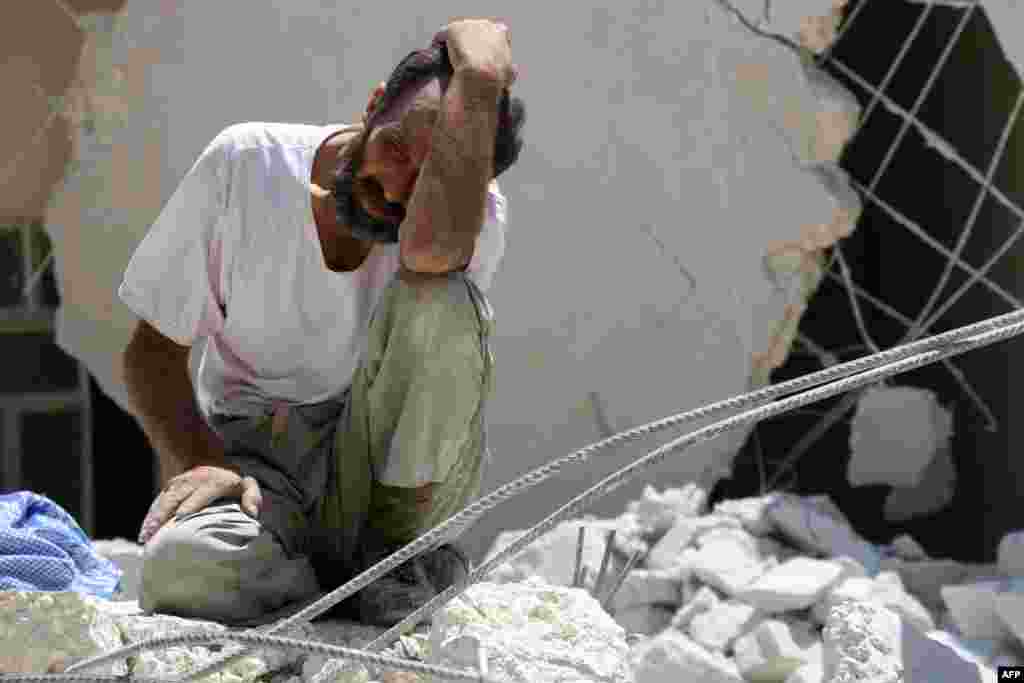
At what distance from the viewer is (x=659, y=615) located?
16.7 feet

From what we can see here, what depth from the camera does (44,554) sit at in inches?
116

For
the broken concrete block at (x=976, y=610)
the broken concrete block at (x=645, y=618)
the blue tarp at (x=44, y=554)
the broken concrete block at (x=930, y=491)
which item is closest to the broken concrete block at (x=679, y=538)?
the broken concrete block at (x=645, y=618)

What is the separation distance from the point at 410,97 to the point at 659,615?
2.75 meters

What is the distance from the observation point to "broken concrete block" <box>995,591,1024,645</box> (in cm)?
468

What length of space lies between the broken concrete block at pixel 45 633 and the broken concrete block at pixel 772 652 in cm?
239

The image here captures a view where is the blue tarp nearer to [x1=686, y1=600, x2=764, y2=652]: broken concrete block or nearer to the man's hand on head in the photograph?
the man's hand on head

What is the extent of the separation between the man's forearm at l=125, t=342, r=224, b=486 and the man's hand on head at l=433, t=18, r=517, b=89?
0.71 m

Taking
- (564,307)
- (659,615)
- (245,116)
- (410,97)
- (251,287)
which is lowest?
(659,615)

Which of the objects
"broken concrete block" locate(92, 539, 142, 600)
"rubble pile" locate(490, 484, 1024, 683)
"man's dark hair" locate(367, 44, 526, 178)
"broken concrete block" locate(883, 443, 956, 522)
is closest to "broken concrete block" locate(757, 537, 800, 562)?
"rubble pile" locate(490, 484, 1024, 683)

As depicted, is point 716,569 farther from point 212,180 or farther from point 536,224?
point 212,180

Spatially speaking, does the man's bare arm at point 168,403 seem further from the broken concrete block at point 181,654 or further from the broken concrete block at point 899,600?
the broken concrete block at point 899,600

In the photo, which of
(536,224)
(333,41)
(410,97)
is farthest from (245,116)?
(410,97)

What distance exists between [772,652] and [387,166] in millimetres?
2447

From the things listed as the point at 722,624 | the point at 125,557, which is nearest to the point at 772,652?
the point at 722,624
